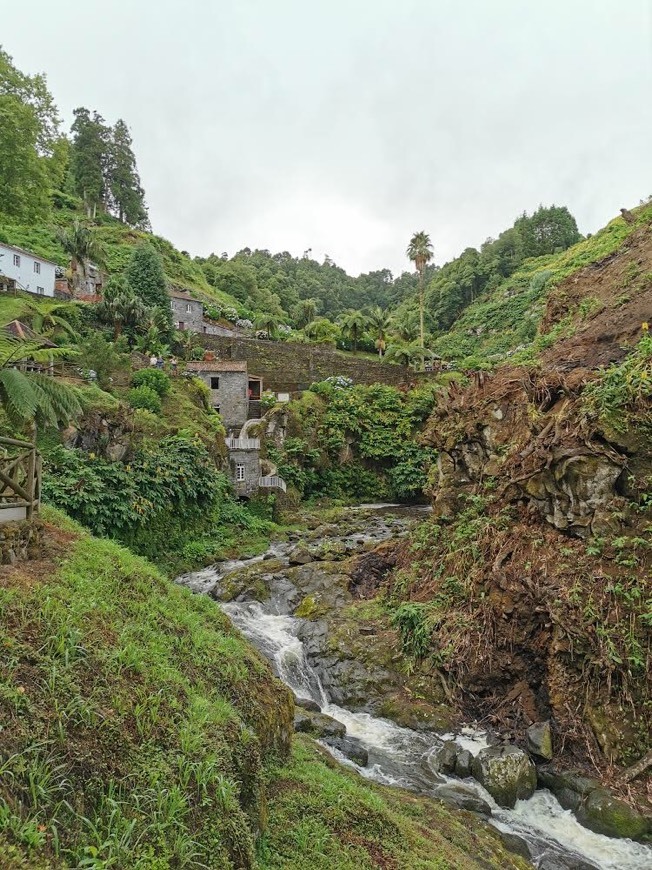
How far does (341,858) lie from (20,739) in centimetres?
355

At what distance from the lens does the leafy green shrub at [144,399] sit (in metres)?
26.3

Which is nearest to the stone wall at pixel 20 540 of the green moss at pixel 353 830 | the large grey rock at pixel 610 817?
the green moss at pixel 353 830

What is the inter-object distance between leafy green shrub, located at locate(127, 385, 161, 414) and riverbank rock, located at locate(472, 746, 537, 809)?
22.5 m

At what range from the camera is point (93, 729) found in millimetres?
4238

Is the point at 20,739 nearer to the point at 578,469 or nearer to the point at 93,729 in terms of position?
the point at 93,729

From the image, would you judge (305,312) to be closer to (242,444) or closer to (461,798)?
(242,444)

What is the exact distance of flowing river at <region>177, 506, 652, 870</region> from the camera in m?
7.55

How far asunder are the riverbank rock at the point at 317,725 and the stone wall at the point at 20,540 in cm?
611

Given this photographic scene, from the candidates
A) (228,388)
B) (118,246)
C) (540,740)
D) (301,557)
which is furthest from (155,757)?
(118,246)

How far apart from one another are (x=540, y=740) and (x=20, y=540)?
1005cm

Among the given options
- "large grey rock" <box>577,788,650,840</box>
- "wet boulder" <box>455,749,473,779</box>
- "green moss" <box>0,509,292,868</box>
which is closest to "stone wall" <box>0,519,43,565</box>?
"green moss" <box>0,509,292,868</box>

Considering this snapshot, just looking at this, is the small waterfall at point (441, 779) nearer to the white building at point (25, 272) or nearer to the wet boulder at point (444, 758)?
the wet boulder at point (444, 758)

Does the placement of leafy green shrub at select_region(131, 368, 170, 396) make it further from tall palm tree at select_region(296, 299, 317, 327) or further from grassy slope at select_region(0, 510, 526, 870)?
tall palm tree at select_region(296, 299, 317, 327)

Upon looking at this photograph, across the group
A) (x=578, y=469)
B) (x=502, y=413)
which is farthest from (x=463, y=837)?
(x=502, y=413)
